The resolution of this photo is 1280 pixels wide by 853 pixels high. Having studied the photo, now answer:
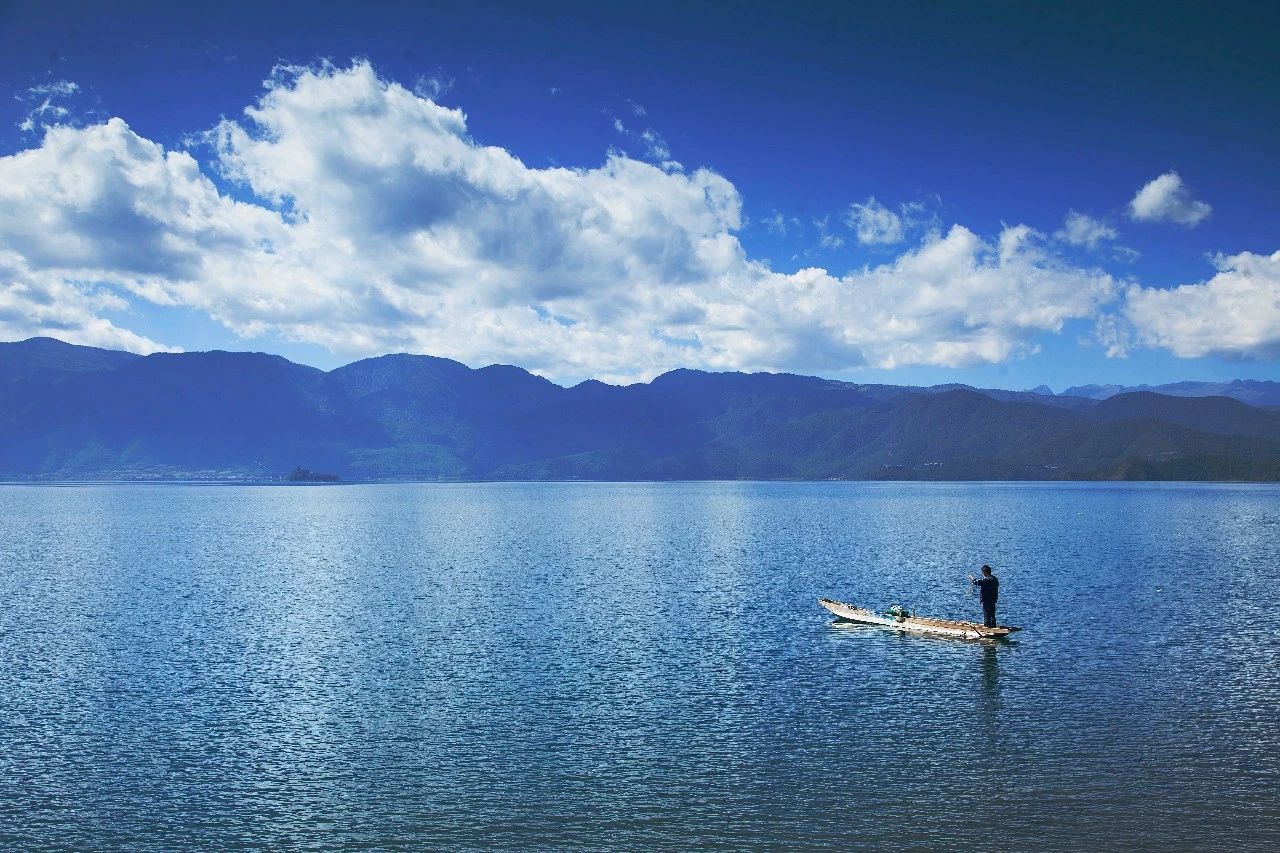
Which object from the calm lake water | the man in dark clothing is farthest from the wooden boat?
the calm lake water

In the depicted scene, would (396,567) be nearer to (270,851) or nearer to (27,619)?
(27,619)

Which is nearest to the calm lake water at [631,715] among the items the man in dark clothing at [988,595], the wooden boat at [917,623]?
the wooden boat at [917,623]

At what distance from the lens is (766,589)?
7800cm

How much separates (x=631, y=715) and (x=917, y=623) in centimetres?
2635

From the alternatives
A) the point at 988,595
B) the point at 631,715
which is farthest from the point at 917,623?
the point at 631,715

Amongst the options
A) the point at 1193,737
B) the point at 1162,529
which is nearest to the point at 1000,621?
the point at 1193,737

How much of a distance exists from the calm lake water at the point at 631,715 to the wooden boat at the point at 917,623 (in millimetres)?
1334

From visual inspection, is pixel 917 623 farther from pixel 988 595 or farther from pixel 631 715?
pixel 631 715

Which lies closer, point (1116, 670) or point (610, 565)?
point (1116, 670)

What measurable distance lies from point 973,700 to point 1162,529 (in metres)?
131

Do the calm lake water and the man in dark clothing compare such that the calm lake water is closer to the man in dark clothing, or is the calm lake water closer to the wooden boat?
the wooden boat

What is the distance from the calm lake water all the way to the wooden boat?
1334mm

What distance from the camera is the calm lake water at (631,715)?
2677cm

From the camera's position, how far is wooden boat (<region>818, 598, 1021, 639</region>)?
53.0 meters
